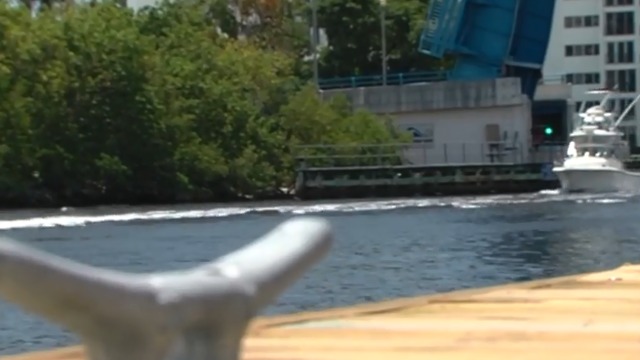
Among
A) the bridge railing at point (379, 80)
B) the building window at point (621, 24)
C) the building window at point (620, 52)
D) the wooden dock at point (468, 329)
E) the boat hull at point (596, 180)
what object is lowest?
the boat hull at point (596, 180)

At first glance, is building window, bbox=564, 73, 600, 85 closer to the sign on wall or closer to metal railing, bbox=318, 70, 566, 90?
metal railing, bbox=318, 70, 566, 90

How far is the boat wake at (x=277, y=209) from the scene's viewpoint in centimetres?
4238

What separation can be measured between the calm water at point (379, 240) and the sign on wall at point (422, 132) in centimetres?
822

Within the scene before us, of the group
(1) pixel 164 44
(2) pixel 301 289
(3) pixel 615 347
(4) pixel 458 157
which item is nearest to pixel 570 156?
(4) pixel 458 157

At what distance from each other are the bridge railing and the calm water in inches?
495

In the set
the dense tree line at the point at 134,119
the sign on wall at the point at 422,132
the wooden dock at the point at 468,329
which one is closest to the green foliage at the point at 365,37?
the sign on wall at the point at 422,132

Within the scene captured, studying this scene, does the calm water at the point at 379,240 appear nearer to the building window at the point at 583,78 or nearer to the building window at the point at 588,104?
the building window at the point at 588,104

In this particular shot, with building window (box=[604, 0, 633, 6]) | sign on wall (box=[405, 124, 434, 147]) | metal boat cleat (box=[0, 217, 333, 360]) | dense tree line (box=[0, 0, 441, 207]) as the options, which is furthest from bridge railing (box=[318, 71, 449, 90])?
metal boat cleat (box=[0, 217, 333, 360])

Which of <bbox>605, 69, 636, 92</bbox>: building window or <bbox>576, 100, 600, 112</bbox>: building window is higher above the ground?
<bbox>605, 69, 636, 92</bbox>: building window

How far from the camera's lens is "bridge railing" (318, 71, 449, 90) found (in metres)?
66.2

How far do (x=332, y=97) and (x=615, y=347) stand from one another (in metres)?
57.0

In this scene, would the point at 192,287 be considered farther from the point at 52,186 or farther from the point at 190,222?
the point at 52,186

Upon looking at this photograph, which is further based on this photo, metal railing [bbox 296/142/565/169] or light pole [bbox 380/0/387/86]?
light pole [bbox 380/0/387/86]

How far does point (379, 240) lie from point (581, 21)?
182ft
